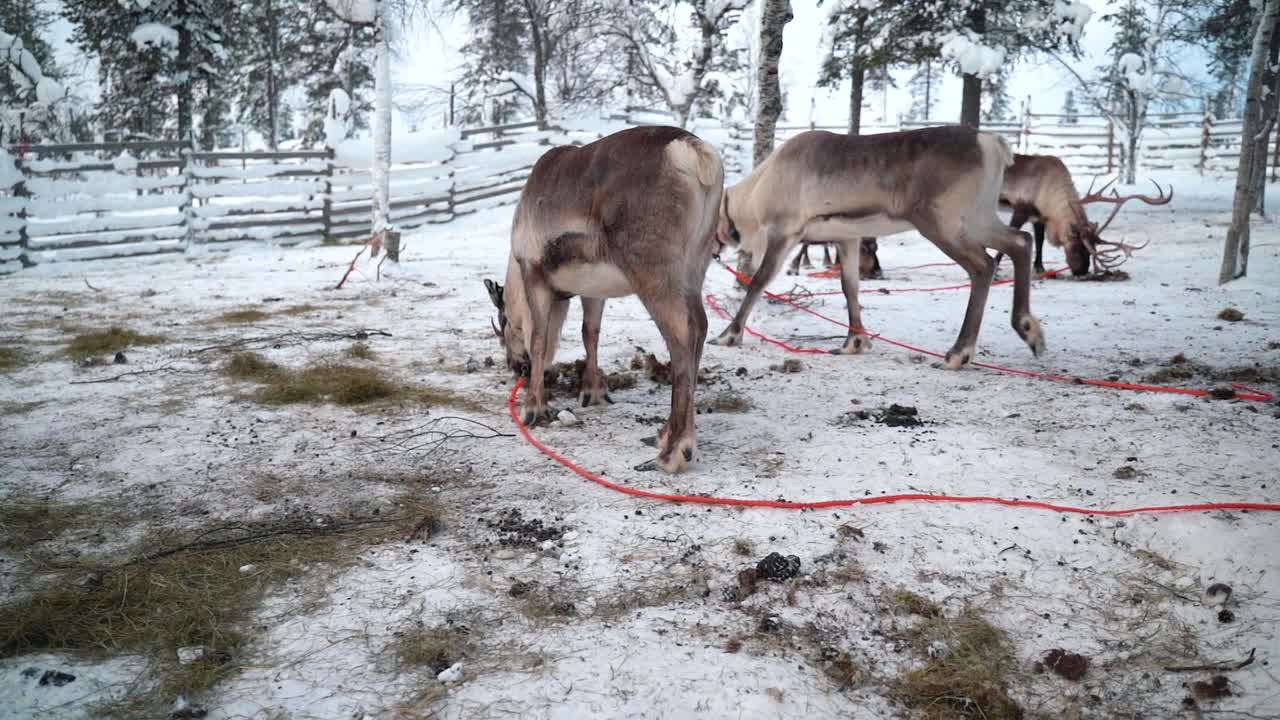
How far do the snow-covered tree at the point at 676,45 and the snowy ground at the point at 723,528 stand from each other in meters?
15.8

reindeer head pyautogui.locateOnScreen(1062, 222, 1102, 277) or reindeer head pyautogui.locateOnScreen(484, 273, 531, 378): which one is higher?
reindeer head pyautogui.locateOnScreen(1062, 222, 1102, 277)

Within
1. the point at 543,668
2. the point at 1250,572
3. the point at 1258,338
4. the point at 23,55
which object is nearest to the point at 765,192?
the point at 1258,338

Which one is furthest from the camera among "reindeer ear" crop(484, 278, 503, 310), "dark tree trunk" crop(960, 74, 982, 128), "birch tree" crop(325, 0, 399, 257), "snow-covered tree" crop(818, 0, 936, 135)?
"dark tree trunk" crop(960, 74, 982, 128)

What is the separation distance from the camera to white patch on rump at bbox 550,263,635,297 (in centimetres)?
435

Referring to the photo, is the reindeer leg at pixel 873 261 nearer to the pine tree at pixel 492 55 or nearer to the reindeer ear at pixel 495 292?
the reindeer ear at pixel 495 292

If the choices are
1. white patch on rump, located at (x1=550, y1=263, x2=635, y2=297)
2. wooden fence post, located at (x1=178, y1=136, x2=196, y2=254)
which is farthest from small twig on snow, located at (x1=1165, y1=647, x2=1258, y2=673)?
wooden fence post, located at (x1=178, y1=136, x2=196, y2=254)

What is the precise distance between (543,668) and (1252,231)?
14937 mm

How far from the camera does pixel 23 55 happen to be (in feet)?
68.9

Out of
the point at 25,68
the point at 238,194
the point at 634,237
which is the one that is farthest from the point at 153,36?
the point at 634,237

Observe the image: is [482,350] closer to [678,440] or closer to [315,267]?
[678,440]

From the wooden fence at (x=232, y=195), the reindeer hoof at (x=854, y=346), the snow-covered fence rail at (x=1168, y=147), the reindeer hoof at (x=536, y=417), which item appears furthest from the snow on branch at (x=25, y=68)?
the snow-covered fence rail at (x=1168, y=147)

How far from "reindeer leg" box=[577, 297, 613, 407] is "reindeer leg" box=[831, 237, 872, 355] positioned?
2383mm

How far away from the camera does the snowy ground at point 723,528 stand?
2.41 meters

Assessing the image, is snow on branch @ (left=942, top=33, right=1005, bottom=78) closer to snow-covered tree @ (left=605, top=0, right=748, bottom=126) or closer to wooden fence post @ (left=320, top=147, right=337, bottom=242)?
snow-covered tree @ (left=605, top=0, right=748, bottom=126)
